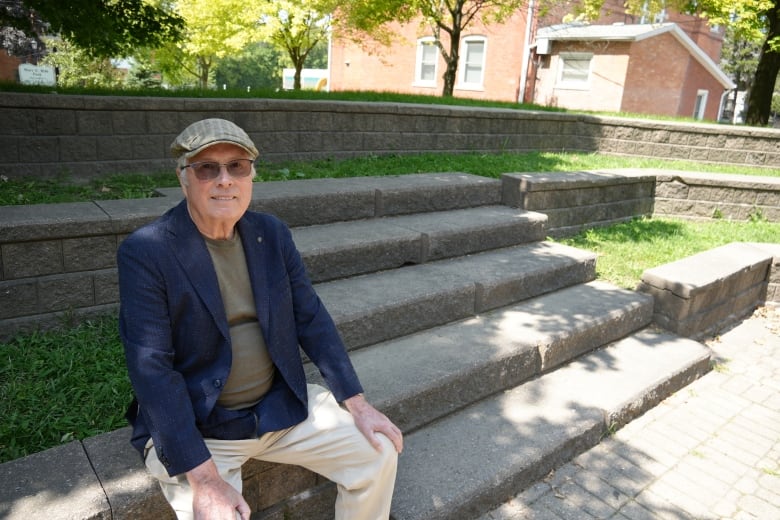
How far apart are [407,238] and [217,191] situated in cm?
261

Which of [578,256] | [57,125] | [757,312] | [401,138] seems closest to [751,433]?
[578,256]

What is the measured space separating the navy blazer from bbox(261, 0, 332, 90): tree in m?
17.4

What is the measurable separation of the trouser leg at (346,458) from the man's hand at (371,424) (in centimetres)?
2

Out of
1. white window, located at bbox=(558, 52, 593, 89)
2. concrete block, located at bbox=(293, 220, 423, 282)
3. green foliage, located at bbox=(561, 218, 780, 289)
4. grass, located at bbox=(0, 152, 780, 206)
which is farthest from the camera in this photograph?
white window, located at bbox=(558, 52, 593, 89)

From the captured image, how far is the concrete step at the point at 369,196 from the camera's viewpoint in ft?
15.7

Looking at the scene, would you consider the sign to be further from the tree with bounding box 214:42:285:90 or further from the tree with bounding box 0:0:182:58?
the tree with bounding box 0:0:182:58

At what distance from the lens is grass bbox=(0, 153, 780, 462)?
278cm

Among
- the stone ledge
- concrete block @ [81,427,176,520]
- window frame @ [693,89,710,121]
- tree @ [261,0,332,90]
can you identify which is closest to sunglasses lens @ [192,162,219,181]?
concrete block @ [81,427,176,520]

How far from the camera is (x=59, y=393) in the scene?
2953 millimetres

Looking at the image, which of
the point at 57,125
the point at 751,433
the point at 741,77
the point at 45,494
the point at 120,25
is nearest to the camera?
the point at 45,494

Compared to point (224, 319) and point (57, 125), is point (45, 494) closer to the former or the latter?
point (224, 319)

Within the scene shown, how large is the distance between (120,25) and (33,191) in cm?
228

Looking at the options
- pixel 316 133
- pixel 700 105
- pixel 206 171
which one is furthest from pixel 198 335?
pixel 700 105

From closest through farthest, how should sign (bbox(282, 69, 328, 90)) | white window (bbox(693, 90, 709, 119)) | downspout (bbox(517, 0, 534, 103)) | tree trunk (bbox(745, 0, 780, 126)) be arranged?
tree trunk (bbox(745, 0, 780, 126)), downspout (bbox(517, 0, 534, 103)), white window (bbox(693, 90, 709, 119)), sign (bbox(282, 69, 328, 90))
